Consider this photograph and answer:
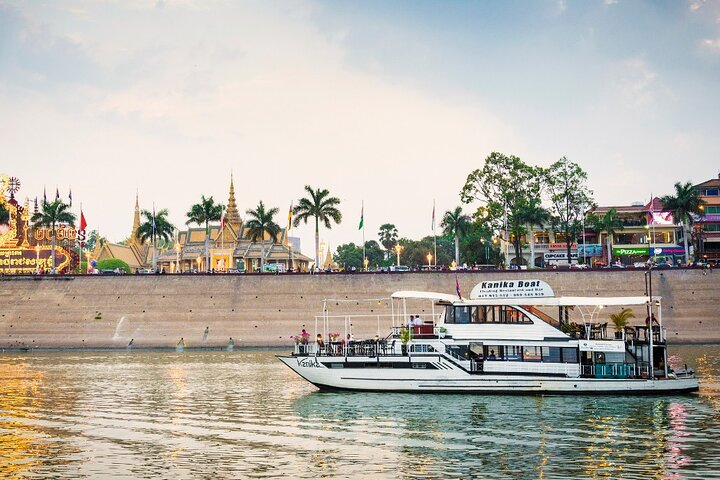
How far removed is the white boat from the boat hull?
54 millimetres

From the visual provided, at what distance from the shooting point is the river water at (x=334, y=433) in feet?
91.6

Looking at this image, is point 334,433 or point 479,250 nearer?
point 334,433

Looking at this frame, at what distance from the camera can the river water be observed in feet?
91.6

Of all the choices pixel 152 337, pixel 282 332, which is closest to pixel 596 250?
pixel 282 332

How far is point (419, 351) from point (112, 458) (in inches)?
832

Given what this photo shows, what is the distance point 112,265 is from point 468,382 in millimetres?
106866

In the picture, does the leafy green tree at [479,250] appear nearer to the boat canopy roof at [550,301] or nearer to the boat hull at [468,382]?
the boat canopy roof at [550,301]

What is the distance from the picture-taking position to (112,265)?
142 meters

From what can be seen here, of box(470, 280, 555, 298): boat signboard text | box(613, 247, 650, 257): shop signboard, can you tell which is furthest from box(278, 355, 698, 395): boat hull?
box(613, 247, 650, 257): shop signboard

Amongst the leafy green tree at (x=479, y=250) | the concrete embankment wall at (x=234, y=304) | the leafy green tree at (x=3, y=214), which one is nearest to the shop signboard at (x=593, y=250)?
the leafy green tree at (x=479, y=250)

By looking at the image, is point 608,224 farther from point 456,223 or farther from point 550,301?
point 550,301

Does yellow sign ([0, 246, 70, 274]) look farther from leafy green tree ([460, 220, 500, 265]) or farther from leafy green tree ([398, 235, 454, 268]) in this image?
leafy green tree ([398, 235, 454, 268])

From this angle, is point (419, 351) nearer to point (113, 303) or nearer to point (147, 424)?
point (147, 424)

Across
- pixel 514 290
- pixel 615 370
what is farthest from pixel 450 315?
pixel 615 370
